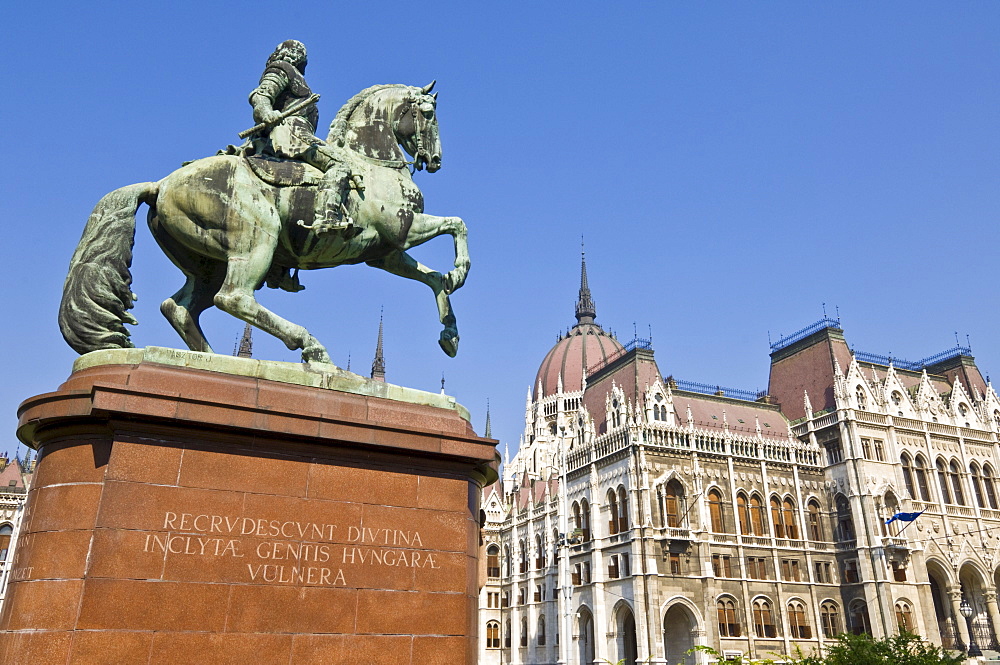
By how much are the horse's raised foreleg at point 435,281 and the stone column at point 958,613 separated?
180 feet

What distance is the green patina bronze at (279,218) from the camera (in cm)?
696

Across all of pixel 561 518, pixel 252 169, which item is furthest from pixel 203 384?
pixel 561 518

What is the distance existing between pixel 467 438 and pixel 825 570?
51.8 meters

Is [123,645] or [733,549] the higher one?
[733,549]

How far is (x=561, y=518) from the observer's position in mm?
53750

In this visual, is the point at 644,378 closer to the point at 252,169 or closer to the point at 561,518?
the point at 561,518

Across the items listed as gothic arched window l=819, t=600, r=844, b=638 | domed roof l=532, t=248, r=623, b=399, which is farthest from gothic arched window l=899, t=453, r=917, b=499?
domed roof l=532, t=248, r=623, b=399

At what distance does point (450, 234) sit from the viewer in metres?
8.41

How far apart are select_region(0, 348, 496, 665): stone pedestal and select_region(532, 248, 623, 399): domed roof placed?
73.8m

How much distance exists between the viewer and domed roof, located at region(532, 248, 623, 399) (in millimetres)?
82438

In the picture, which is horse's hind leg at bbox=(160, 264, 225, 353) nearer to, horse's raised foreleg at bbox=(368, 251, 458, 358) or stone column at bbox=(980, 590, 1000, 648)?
horse's raised foreleg at bbox=(368, 251, 458, 358)

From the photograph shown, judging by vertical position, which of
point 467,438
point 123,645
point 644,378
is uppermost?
point 644,378

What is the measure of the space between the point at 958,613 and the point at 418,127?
56.8 m

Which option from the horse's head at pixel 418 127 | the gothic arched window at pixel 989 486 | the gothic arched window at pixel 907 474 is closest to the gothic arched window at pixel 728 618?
the gothic arched window at pixel 907 474
